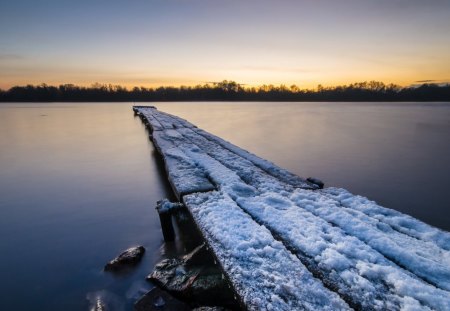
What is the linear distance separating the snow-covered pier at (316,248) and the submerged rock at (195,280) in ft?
1.94

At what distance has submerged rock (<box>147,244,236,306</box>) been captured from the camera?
2527mm

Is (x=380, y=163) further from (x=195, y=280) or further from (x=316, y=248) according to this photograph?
(x=195, y=280)

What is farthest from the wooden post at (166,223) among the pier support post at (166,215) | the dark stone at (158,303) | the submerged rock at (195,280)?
the dark stone at (158,303)

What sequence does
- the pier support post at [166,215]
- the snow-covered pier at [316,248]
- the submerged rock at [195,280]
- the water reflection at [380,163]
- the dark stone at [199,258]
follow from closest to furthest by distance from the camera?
the snow-covered pier at [316,248], the submerged rock at [195,280], the dark stone at [199,258], the pier support post at [166,215], the water reflection at [380,163]

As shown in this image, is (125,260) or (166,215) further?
(166,215)

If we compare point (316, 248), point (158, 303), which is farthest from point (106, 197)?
point (316, 248)

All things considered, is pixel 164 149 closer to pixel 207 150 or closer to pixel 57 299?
pixel 207 150

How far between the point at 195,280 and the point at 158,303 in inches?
17.7

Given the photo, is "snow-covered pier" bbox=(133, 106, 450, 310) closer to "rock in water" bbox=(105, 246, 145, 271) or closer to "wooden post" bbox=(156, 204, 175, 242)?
"wooden post" bbox=(156, 204, 175, 242)

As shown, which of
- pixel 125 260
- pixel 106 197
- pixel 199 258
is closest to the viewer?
pixel 199 258

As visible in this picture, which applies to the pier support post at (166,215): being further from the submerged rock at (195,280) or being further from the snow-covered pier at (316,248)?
the submerged rock at (195,280)

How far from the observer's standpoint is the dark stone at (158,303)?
2617mm

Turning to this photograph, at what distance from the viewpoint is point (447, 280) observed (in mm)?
1755

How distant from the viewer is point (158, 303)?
2.69 m
